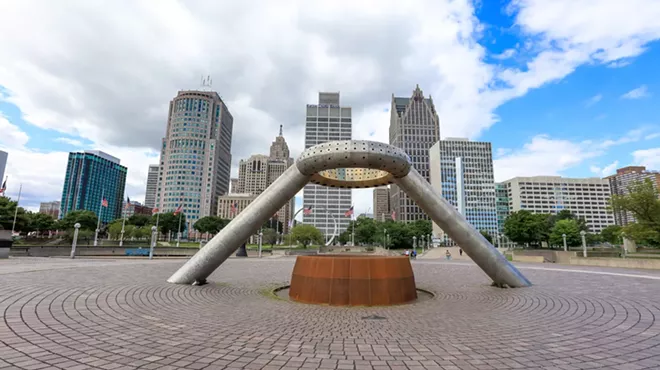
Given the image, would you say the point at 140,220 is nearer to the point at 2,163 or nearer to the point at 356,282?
the point at 2,163

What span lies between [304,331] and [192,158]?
6235 inches

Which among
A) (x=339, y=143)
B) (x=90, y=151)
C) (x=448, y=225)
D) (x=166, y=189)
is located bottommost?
(x=448, y=225)

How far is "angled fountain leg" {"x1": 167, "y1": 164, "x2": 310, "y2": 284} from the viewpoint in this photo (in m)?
12.0

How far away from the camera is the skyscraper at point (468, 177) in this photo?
129750mm

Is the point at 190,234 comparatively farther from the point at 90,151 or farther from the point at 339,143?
the point at 339,143

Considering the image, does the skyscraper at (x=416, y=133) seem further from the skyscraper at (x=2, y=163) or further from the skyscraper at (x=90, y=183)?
the skyscraper at (x=90, y=183)

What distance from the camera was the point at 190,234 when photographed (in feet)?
488

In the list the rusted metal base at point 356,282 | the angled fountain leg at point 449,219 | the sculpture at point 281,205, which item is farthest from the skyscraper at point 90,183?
the angled fountain leg at point 449,219

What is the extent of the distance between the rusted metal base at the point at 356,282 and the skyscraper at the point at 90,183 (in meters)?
173

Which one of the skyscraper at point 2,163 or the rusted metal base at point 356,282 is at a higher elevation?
the skyscraper at point 2,163

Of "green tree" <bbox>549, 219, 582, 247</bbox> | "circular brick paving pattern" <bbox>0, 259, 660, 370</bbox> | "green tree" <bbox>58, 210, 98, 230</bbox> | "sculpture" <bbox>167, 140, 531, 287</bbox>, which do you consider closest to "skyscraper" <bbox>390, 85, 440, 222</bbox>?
"green tree" <bbox>549, 219, 582, 247</bbox>

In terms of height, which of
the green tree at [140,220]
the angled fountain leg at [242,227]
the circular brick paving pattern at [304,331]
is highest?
the green tree at [140,220]

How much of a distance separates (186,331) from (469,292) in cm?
1032

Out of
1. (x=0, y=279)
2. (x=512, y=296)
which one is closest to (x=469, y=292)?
(x=512, y=296)
